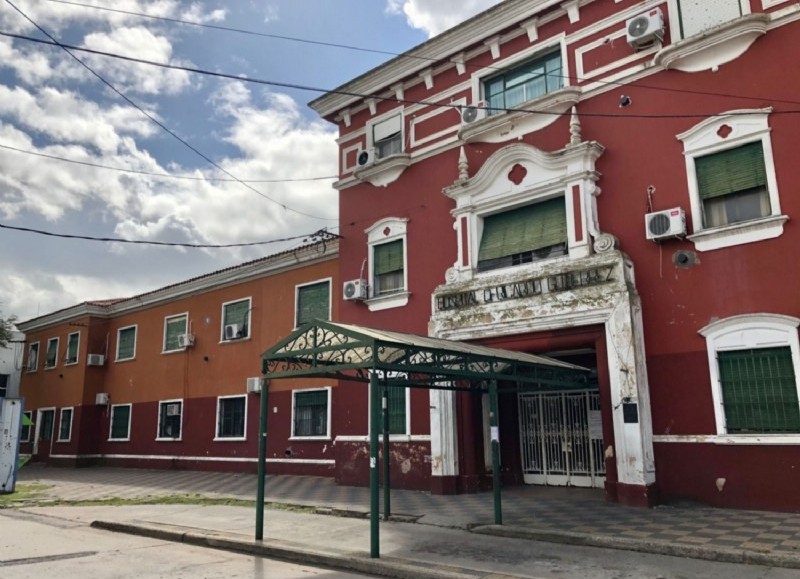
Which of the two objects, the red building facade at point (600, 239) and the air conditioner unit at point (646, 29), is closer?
the red building facade at point (600, 239)

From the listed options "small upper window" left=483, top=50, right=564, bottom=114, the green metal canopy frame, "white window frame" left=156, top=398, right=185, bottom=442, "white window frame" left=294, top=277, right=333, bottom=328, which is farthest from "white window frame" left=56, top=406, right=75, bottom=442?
"small upper window" left=483, top=50, right=564, bottom=114

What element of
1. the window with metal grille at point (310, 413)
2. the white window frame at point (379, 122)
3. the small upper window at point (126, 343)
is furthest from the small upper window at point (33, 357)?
the white window frame at point (379, 122)

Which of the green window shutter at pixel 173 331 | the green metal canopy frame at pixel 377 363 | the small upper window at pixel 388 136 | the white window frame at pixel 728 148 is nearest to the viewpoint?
the green metal canopy frame at pixel 377 363

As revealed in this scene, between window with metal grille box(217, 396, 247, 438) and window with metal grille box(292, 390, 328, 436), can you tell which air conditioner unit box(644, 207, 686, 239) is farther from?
window with metal grille box(217, 396, 247, 438)

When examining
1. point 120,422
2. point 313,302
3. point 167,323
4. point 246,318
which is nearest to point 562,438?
point 313,302

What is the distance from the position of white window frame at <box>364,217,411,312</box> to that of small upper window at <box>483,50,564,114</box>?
3235mm

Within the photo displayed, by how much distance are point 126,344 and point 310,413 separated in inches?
439

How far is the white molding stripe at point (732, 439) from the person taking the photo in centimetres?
905

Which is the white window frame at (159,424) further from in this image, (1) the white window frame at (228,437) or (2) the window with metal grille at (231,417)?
(2) the window with metal grille at (231,417)

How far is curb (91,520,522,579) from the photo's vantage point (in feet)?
A: 21.7

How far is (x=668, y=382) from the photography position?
1031cm

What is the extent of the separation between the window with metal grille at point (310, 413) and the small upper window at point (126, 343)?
9.64m

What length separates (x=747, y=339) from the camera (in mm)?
9602

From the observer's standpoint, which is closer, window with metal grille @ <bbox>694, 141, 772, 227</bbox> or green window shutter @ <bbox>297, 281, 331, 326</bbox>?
window with metal grille @ <bbox>694, 141, 772, 227</bbox>
